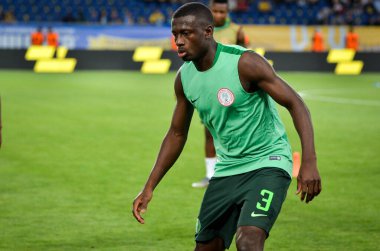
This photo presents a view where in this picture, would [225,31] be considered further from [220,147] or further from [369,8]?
[369,8]

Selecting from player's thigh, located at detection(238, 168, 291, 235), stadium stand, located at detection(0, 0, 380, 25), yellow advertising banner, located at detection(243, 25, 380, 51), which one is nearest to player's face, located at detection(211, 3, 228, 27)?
player's thigh, located at detection(238, 168, 291, 235)

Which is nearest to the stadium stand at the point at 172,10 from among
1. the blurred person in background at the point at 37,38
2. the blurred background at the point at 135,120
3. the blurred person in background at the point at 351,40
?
the blurred background at the point at 135,120

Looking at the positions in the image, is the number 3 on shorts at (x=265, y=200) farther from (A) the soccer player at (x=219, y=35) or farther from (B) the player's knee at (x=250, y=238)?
(A) the soccer player at (x=219, y=35)

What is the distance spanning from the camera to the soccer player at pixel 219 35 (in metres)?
10.5

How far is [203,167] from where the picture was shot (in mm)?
12305

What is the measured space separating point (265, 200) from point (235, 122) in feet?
1.80

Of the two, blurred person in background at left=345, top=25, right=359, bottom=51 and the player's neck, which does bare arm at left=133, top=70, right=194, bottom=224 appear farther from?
blurred person in background at left=345, top=25, right=359, bottom=51

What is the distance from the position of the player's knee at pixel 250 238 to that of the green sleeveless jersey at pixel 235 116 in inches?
19.8

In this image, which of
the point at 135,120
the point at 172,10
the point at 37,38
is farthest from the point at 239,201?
the point at 172,10

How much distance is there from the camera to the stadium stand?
39.8 m

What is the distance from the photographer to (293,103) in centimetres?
527

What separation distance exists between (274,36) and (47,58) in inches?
412

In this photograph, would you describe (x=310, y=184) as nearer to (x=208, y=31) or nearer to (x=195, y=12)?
(x=208, y=31)

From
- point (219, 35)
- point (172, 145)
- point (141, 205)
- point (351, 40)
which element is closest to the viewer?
Answer: point (141, 205)
